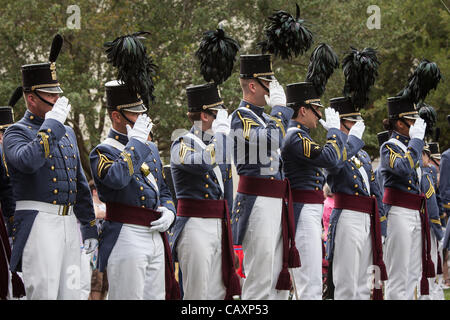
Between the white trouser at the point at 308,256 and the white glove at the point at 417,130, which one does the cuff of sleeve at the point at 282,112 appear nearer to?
the white trouser at the point at 308,256

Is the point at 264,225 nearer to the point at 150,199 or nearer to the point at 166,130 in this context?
the point at 150,199

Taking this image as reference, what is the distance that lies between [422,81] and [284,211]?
279cm

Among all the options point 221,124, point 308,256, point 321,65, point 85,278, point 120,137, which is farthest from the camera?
point 85,278

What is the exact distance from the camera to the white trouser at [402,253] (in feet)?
27.8

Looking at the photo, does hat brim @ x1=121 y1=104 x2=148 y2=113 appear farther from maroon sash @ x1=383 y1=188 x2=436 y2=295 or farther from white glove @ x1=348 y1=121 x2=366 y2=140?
maroon sash @ x1=383 y1=188 x2=436 y2=295

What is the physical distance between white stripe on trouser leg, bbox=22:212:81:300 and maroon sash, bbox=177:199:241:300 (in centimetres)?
103

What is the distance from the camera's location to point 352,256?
7.64 metres

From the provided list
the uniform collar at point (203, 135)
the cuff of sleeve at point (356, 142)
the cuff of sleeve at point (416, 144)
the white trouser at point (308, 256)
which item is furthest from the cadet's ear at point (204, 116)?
the cuff of sleeve at point (416, 144)

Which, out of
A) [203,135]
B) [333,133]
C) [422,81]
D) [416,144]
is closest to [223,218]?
[203,135]

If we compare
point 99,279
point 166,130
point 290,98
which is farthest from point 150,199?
point 166,130

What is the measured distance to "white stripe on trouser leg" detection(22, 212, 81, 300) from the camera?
18.5 ft

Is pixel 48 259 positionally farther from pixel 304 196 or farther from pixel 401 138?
pixel 401 138

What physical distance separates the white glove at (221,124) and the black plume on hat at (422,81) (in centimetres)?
303

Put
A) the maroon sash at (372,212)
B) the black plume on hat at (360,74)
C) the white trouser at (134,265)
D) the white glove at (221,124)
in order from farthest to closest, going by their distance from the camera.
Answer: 1. the black plume on hat at (360,74)
2. the maroon sash at (372,212)
3. the white glove at (221,124)
4. the white trouser at (134,265)
